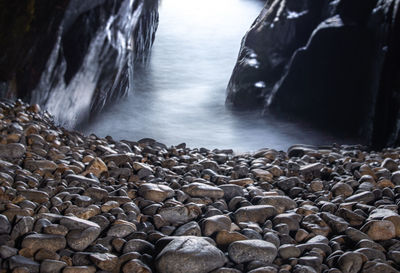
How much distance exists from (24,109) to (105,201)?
2293 mm

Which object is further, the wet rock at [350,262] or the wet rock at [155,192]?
the wet rock at [155,192]

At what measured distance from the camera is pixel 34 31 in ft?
15.4

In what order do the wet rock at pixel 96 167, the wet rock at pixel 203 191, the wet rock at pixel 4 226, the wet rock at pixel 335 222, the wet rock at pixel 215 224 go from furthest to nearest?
1. the wet rock at pixel 96 167
2. the wet rock at pixel 203 191
3. the wet rock at pixel 335 222
4. the wet rock at pixel 215 224
5. the wet rock at pixel 4 226

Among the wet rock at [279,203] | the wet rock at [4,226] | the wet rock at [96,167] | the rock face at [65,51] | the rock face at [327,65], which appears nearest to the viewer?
the wet rock at [4,226]

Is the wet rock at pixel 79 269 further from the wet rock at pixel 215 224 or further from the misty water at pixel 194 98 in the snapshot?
the misty water at pixel 194 98

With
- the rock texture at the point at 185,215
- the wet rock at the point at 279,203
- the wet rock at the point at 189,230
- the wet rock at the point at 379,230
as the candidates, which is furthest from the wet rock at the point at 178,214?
the wet rock at the point at 379,230

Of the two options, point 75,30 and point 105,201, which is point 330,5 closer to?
point 75,30

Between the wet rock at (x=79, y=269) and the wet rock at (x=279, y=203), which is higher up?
the wet rock at (x=279, y=203)

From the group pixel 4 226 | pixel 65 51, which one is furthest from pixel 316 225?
pixel 65 51

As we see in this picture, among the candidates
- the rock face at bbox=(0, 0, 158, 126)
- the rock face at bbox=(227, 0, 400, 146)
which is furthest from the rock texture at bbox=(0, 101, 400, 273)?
the rock face at bbox=(227, 0, 400, 146)

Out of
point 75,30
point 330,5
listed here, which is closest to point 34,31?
point 75,30

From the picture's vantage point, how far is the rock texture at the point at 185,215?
5.75 ft

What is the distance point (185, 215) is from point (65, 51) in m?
3.75

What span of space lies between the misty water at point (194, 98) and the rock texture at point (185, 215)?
128 inches
